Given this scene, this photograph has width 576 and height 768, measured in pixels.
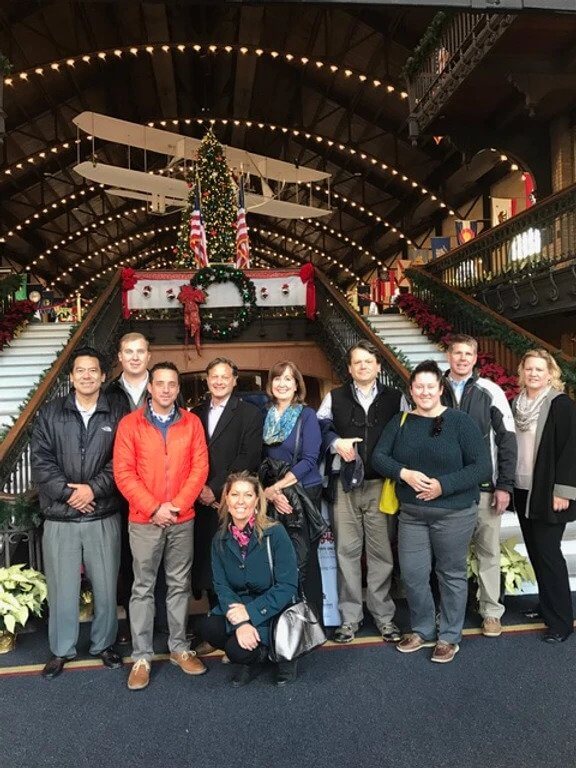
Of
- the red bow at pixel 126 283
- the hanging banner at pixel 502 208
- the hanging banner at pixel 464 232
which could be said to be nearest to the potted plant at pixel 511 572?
the red bow at pixel 126 283

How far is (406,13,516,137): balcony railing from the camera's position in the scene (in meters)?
7.73

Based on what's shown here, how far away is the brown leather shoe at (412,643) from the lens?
11.8 ft

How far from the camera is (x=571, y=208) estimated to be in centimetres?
755

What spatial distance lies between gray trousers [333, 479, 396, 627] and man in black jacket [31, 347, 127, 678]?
136 centimetres

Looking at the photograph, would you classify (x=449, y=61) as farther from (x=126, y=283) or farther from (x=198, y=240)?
(x=126, y=283)

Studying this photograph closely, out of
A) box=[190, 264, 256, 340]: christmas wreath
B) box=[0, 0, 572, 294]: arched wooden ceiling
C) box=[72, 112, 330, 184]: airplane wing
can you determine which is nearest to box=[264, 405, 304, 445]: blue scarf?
box=[0, 0, 572, 294]: arched wooden ceiling

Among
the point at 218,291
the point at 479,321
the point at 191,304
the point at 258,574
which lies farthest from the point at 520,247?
the point at 258,574

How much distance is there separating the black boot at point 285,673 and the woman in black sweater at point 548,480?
153cm

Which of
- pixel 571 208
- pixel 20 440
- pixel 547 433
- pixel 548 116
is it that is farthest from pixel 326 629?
pixel 548 116

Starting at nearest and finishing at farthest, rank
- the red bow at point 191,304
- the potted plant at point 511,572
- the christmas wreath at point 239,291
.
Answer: the potted plant at point 511,572 → the red bow at point 191,304 → the christmas wreath at point 239,291

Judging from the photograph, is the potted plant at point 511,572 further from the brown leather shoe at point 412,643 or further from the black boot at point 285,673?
the black boot at point 285,673

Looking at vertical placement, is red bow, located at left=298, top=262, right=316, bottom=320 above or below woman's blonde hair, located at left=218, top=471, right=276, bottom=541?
above

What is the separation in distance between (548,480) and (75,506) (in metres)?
2.69

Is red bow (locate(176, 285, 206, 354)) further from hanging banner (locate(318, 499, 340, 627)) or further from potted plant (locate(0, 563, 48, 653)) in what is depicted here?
hanging banner (locate(318, 499, 340, 627))
